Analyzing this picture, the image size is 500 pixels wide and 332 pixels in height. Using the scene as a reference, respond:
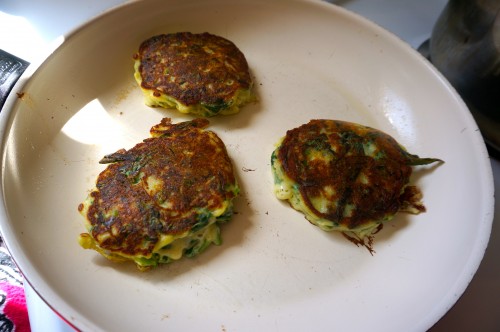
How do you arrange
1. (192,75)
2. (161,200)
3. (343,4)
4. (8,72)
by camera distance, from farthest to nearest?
(343,4) < (192,75) < (8,72) < (161,200)

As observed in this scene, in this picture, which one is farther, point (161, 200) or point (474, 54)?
point (474, 54)

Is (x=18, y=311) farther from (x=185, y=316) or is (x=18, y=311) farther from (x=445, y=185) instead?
(x=445, y=185)

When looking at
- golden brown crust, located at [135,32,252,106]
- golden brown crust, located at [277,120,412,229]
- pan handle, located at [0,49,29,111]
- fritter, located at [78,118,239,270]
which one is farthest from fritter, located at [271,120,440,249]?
pan handle, located at [0,49,29,111]

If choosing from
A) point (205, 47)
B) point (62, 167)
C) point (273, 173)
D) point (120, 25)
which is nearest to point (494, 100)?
point (273, 173)

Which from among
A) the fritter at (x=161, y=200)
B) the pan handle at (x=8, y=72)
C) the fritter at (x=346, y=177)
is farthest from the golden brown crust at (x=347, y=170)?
the pan handle at (x=8, y=72)

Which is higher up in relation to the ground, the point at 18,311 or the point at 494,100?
the point at 494,100

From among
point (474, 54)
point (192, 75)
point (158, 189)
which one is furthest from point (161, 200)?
point (474, 54)

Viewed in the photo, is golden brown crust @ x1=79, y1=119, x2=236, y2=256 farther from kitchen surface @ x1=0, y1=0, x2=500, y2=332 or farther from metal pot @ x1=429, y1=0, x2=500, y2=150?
metal pot @ x1=429, y1=0, x2=500, y2=150

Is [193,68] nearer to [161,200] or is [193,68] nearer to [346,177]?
[161,200]
